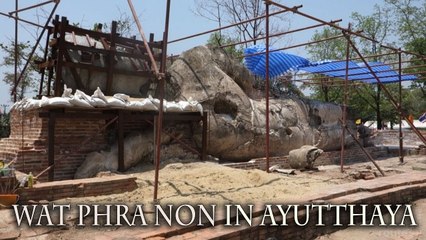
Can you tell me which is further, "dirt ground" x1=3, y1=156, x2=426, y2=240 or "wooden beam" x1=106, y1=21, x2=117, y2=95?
"wooden beam" x1=106, y1=21, x2=117, y2=95

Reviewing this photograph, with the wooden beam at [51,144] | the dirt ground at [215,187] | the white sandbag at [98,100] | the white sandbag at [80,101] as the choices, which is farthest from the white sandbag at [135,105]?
the wooden beam at [51,144]

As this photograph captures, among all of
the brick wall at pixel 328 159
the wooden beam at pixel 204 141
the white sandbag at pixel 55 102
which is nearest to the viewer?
the white sandbag at pixel 55 102

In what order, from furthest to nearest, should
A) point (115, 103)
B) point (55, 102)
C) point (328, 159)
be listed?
1. point (328, 159)
2. point (115, 103)
3. point (55, 102)

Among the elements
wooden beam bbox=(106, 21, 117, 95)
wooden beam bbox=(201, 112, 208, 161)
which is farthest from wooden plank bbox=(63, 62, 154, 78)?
wooden beam bbox=(201, 112, 208, 161)

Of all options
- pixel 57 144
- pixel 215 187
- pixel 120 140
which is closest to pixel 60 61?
pixel 57 144

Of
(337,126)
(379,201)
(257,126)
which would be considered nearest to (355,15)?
(337,126)

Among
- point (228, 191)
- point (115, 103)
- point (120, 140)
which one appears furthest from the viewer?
point (120, 140)

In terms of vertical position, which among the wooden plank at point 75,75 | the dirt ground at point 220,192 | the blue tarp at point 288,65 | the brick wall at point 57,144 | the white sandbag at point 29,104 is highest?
the blue tarp at point 288,65

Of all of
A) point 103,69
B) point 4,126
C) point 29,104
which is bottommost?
point 4,126

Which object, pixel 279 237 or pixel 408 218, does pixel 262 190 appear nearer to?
pixel 279 237

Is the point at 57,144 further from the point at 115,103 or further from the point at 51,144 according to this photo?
the point at 115,103

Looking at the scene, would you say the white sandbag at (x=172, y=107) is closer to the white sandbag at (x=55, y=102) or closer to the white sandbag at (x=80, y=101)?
the white sandbag at (x=80, y=101)

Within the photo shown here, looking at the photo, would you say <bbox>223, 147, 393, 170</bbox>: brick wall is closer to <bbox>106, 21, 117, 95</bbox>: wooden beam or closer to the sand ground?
the sand ground

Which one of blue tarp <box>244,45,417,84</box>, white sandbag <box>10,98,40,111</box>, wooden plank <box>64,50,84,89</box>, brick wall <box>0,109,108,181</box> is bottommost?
brick wall <box>0,109,108,181</box>
